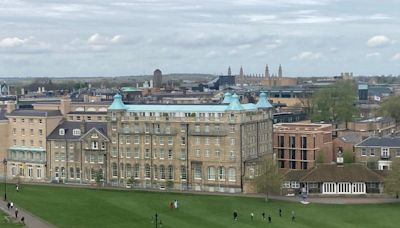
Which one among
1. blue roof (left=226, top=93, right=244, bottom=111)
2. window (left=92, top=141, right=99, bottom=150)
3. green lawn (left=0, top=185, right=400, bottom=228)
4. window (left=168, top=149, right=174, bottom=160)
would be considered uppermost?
blue roof (left=226, top=93, right=244, bottom=111)

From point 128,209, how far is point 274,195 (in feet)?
67.7

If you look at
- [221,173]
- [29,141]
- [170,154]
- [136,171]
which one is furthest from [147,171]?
[29,141]

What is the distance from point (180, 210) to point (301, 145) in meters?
36.1

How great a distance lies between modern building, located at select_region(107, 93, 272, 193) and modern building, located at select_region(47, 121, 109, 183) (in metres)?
1.88

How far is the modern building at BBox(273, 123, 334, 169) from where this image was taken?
121 m

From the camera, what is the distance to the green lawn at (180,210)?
270 ft

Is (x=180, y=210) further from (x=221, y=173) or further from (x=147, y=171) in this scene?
(x=147, y=171)

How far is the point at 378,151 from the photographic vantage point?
11381 cm

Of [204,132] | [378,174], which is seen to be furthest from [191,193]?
[378,174]

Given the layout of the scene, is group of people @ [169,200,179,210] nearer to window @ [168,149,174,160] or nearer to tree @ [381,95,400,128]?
window @ [168,149,174,160]

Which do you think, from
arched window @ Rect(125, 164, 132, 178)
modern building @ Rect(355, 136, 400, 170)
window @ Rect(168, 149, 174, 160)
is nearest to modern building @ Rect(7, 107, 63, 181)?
arched window @ Rect(125, 164, 132, 178)

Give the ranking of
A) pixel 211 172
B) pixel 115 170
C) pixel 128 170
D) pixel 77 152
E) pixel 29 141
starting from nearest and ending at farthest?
1. pixel 211 172
2. pixel 128 170
3. pixel 115 170
4. pixel 77 152
5. pixel 29 141

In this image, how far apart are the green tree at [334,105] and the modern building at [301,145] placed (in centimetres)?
2693

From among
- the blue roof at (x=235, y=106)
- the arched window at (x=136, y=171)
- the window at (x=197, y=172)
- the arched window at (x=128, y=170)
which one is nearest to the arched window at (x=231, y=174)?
the window at (x=197, y=172)
